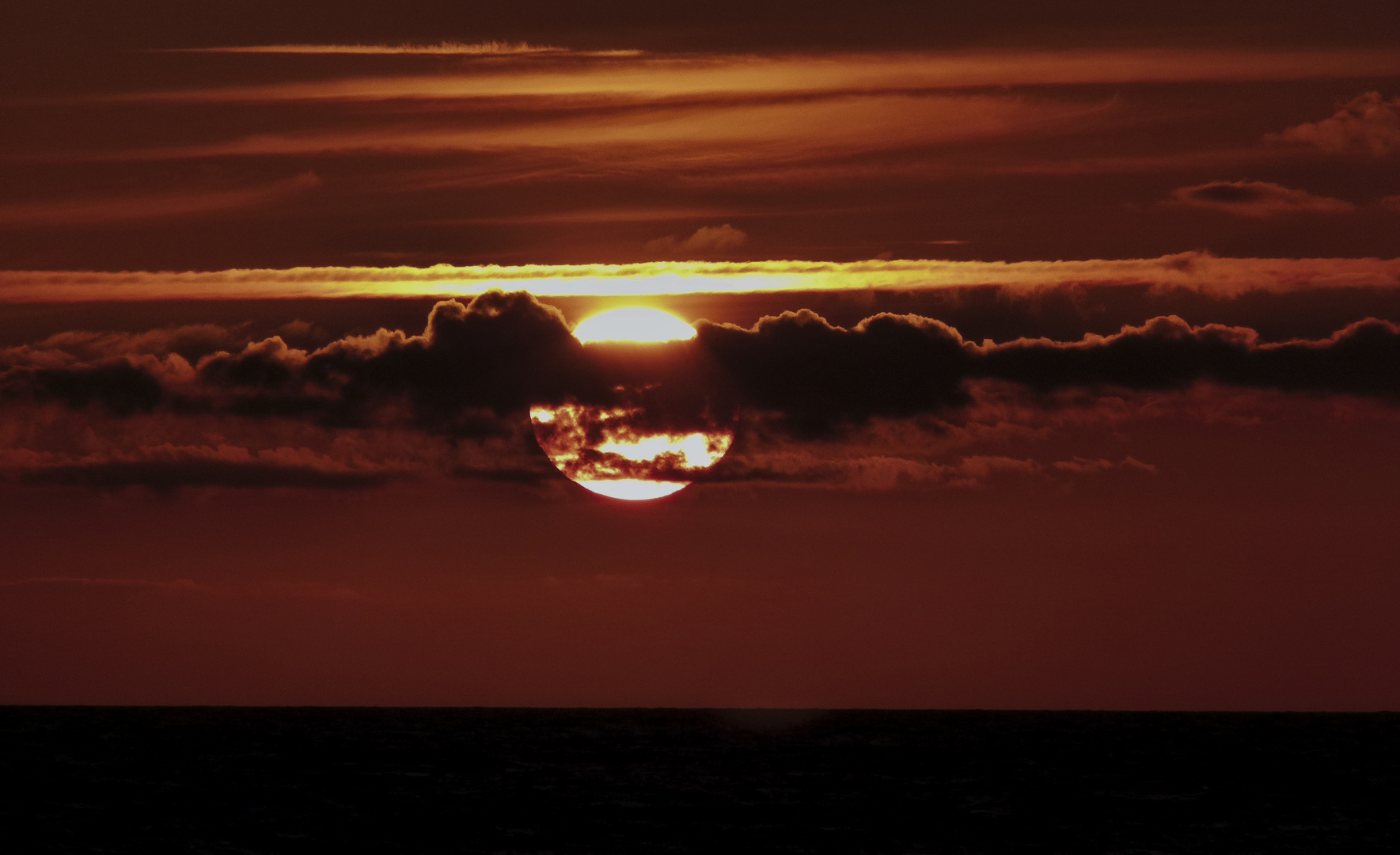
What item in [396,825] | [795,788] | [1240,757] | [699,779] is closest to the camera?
[396,825]

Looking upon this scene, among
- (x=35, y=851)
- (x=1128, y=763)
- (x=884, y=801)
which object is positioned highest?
(x=1128, y=763)

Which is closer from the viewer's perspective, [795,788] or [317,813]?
[317,813]

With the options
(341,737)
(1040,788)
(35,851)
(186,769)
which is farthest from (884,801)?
(341,737)

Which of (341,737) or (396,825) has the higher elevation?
(341,737)

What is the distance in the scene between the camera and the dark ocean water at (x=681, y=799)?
7562 centimetres

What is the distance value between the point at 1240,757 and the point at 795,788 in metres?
69.9

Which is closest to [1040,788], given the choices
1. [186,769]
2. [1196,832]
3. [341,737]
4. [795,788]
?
[795,788]

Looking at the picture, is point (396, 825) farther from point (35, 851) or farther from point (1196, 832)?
point (1196, 832)

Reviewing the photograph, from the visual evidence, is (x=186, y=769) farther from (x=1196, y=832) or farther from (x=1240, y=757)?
(x=1240, y=757)

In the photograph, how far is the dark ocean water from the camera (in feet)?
248

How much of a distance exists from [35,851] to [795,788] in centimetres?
4998

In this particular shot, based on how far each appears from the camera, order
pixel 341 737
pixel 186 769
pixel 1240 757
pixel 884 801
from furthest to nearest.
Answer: pixel 341 737 → pixel 1240 757 → pixel 186 769 → pixel 884 801

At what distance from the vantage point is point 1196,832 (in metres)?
82.5

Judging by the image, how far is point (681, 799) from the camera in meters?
95.2
